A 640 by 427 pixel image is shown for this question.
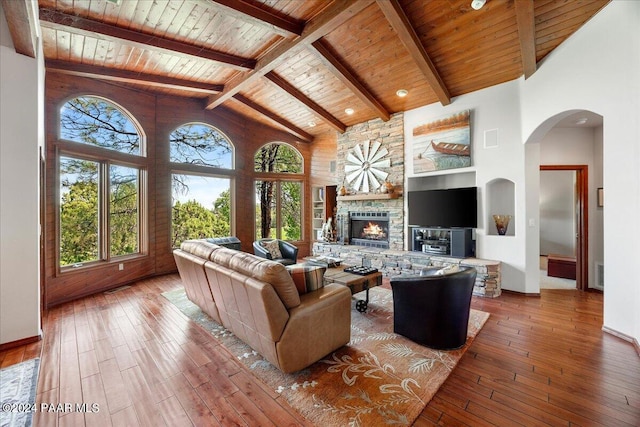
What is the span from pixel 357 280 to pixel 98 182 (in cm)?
487

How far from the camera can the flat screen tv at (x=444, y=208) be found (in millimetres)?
4867

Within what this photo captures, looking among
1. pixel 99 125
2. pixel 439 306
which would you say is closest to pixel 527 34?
pixel 439 306

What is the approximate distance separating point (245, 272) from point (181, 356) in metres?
1.17

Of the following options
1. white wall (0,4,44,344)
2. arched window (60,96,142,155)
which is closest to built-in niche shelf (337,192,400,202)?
arched window (60,96,142,155)

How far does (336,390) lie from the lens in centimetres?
211

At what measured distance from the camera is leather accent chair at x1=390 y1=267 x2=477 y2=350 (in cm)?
262

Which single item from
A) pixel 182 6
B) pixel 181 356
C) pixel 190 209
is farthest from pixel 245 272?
pixel 190 209

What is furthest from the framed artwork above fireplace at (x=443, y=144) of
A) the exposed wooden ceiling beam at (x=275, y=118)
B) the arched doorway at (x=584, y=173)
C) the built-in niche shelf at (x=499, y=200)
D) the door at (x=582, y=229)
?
the exposed wooden ceiling beam at (x=275, y=118)

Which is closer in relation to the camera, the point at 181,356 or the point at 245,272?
the point at 245,272

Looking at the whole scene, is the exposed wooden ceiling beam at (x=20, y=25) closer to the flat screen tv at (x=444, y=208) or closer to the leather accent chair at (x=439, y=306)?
the leather accent chair at (x=439, y=306)

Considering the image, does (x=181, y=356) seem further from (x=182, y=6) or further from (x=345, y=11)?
(x=345, y=11)

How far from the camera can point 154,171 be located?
5.57 meters

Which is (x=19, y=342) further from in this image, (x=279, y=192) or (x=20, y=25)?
(x=279, y=192)

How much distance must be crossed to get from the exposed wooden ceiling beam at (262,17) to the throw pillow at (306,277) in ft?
10.6
